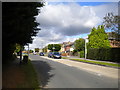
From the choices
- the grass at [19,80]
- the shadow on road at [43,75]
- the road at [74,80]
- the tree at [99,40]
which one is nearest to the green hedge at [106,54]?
the tree at [99,40]

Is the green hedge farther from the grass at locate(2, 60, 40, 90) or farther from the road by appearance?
the grass at locate(2, 60, 40, 90)

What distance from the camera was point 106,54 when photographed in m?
27.1

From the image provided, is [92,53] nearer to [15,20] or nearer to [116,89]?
[116,89]

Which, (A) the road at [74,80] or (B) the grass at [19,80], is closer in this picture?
(B) the grass at [19,80]

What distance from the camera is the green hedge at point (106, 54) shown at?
24.2 meters

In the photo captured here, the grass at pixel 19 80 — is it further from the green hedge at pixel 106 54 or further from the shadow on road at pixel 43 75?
the green hedge at pixel 106 54

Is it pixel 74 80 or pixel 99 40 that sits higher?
pixel 99 40

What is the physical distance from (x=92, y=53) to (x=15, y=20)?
28875mm

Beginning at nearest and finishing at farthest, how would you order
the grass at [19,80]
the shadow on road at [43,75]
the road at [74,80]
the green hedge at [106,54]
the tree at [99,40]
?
the grass at [19,80], the road at [74,80], the shadow on road at [43,75], the green hedge at [106,54], the tree at [99,40]

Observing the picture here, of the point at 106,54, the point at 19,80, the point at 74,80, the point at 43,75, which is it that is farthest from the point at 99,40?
the point at 19,80

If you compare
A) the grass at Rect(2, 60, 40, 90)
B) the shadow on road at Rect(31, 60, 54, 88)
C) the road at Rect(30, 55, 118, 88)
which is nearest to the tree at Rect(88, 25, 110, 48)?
the shadow on road at Rect(31, 60, 54, 88)

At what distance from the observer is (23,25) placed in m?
6.87

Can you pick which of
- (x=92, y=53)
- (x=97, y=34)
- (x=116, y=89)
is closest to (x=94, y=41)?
(x=97, y=34)

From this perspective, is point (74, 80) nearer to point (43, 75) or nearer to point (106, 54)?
point (43, 75)
